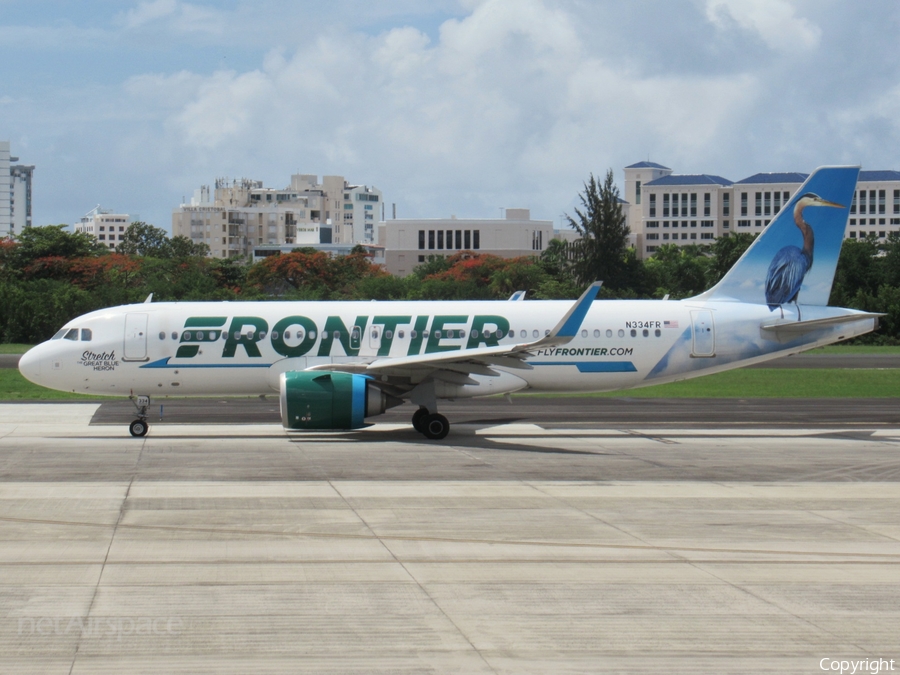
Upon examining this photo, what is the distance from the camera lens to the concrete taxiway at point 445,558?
9445mm

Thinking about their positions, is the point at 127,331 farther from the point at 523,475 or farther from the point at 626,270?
the point at 626,270

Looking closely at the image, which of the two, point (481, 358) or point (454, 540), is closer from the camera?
point (454, 540)

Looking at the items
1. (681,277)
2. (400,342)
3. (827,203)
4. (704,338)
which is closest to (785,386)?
(827,203)

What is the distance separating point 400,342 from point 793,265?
11.0 m

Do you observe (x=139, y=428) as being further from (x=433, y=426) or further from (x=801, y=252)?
(x=801, y=252)

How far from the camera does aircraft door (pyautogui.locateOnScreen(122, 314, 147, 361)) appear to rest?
1039 inches

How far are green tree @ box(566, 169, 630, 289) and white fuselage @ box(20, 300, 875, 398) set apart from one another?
62503 millimetres

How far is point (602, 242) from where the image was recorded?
306ft

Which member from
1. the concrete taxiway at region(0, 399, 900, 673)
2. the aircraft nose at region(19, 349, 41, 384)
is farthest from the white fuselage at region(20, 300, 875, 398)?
the concrete taxiway at region(0, 399, 900, 673)

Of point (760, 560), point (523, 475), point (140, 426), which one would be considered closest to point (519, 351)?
point (523, 475)

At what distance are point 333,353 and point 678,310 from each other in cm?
931

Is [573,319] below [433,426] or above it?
above

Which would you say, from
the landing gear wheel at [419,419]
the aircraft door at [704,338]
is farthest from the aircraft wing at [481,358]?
the aircraft door at [704,338]

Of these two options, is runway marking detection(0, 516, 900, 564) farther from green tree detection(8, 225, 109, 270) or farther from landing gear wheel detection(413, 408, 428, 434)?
green tree detection(8, 225, 109, 270)
